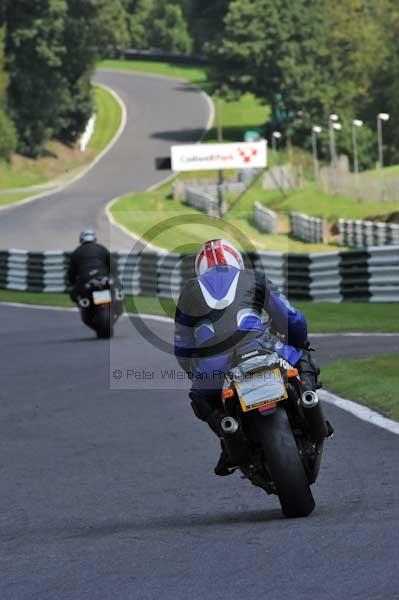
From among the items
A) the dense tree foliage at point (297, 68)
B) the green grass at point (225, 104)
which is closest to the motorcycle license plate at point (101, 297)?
the green grass at point (225, 104)

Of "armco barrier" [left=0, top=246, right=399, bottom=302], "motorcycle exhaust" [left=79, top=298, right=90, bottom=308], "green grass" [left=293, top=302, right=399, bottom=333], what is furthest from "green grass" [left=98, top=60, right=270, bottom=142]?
"motorcycle exhaust" [left=79, top=298, right=90, bottom=308]

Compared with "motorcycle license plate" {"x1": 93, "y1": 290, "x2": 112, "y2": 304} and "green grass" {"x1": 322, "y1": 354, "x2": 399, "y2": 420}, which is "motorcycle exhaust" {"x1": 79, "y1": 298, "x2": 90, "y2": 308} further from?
"green grass" {"x1": 322, "y1": 354, "x2": 399, "y2": 420}

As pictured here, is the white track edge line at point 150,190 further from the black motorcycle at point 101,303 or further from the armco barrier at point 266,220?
the black motorcycle at point 101,303

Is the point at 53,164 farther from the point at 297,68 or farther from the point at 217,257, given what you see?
the point at 217,257

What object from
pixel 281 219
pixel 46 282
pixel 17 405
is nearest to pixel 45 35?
pixel 281 219

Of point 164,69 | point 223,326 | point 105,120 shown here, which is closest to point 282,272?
point 223,326

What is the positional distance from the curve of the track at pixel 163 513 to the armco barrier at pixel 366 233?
3391cm

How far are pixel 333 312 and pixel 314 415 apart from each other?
53.4 feet

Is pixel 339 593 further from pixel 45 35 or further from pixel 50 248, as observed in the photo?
pixel 45 35

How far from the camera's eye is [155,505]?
298 inches

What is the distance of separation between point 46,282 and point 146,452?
2297 cm

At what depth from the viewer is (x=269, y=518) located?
6.91 meters

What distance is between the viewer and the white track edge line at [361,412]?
10133 millimetres

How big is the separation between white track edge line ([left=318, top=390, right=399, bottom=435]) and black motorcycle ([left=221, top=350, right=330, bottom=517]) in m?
2.61
